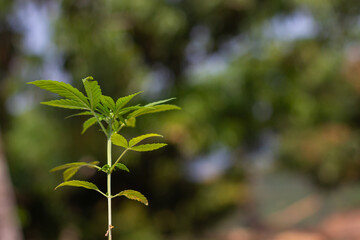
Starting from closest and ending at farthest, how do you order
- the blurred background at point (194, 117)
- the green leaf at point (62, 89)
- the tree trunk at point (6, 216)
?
the green leaf at point (62, 89) → the tree trunk at point (6, 216) → the blurred background at point (194, 117)

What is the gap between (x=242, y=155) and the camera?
475 centimetres

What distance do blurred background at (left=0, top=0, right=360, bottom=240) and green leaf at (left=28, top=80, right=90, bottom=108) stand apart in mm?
2104

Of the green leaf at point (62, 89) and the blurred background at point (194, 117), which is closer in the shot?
the green leaf at point (62, 89)

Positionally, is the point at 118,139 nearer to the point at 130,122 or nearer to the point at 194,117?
the point at 130,122

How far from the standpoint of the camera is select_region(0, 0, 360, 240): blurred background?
2963 mm

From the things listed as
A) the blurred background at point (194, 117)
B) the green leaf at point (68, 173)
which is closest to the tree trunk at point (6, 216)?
the blurred background at point (194, 117)

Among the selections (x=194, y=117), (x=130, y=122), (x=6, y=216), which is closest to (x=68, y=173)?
(x=130, y=122)

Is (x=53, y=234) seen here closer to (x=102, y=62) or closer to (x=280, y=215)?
(x=102, y=62)

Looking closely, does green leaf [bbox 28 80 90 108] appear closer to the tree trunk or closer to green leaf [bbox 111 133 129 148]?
green leaf [bbox 111 133 129 148]

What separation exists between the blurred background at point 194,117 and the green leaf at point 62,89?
Answer: 6.90 feet

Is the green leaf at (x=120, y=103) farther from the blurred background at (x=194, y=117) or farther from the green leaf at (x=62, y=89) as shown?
the blurred background at (x=194, y=117)

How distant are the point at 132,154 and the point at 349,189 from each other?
10.1 feet

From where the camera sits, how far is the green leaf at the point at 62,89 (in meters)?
0.17

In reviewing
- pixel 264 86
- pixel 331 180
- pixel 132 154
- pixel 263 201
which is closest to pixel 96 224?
pixel 132 154
